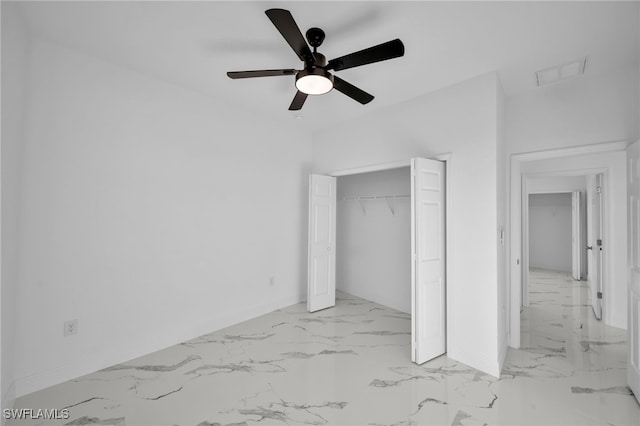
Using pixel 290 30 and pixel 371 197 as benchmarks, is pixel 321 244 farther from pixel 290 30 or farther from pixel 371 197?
pixel 290 30

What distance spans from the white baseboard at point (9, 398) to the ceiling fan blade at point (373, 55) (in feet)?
10.5

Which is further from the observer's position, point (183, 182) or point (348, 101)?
point (348, 101)

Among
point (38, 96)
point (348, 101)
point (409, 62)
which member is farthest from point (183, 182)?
point (409, 62)

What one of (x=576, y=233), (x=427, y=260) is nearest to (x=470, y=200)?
(x=427, y=260)

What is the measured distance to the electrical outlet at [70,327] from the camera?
254cm

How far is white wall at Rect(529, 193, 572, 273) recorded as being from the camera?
26.4 ft

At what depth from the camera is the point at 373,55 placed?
1.94 metres

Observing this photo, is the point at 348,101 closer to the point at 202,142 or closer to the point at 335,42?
the point at 335,42

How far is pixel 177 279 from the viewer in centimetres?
330

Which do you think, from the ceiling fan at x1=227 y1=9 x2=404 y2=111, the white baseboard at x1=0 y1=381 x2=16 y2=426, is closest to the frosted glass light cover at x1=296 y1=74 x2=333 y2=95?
the ceiling fan at x1=227 y1=9 x2=404 y2=111

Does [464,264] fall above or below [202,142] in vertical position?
below

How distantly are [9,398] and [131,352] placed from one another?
850 mm

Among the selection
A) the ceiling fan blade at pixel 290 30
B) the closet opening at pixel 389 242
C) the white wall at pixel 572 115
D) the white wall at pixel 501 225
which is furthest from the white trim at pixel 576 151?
the ceiling fan blade at pixel 290 30

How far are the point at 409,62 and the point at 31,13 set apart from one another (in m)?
2.94
